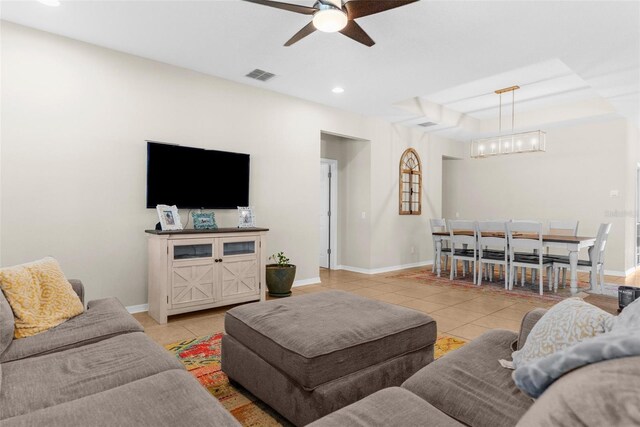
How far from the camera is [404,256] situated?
7.06 m

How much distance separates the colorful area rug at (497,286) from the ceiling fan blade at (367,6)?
152 inches

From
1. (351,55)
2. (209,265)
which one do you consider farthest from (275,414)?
(351,55)

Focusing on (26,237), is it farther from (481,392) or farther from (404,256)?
(404,256)

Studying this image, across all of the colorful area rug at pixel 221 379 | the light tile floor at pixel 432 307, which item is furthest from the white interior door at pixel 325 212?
the colorful area rug at pixel 221 379

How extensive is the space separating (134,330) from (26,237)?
213cm

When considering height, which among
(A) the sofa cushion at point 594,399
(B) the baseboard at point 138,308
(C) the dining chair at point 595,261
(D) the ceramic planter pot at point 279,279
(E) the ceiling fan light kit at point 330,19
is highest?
(E) the ceiling fan light kit at point 330,19

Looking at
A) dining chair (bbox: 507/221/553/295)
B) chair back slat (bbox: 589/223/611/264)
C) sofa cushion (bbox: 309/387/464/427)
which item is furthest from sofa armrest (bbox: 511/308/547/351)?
chair back slat (bbox: 589/223/611/264)

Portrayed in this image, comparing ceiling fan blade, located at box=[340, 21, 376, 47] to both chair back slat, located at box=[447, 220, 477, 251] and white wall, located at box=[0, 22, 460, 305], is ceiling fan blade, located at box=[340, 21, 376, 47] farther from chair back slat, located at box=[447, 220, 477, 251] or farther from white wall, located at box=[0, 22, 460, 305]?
chair back slat, located at box=[447, 220, 477, 251]

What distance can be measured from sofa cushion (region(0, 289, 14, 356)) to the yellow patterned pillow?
77 mm

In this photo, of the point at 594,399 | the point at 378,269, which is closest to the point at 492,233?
the point at 378,269

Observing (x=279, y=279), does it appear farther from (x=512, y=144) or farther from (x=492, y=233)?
(x=512, y=144)

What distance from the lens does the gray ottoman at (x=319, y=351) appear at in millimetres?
1700

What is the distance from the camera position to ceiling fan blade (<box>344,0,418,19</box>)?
2607mm

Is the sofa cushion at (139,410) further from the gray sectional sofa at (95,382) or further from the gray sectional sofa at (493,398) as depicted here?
the gray sectional sofa at (493,398)
